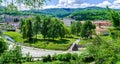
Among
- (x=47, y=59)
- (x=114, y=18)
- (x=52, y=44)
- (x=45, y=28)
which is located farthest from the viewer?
(x=45, y=28)

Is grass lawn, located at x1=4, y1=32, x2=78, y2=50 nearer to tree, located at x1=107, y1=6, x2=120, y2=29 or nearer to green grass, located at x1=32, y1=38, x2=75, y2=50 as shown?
green grass, located at x1=32, y1=38, x2=75, y2=50

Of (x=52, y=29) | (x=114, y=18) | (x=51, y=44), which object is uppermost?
(x=114, y=18)

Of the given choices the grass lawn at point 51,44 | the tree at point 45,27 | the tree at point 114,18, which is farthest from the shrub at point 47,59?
the tree at point 45,27

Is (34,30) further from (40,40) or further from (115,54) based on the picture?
(115,54)

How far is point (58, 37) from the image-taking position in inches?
2589

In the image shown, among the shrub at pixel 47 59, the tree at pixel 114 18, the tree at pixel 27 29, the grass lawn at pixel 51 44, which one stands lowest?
the grass lawn at pixel 51 44

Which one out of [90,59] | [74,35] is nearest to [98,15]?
[74,35]

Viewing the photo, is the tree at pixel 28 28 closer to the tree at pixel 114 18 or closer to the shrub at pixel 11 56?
the shrub at pixel 11 56

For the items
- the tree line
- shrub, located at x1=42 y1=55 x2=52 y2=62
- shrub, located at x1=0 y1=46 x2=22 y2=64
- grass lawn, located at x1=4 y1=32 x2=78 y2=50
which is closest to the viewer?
shrub, located at x1=0 y1=46 x2=22 y2=64

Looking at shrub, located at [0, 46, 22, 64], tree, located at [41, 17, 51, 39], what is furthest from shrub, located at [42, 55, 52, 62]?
tree, located at [41, 17, 51, 39]

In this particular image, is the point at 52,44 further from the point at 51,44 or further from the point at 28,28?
the point at 28,28

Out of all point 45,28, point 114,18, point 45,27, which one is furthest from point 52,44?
point 114,18

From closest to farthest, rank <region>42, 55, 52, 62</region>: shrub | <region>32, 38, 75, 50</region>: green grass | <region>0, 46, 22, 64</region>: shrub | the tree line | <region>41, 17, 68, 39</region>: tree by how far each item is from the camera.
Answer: <region>0, 46, 22, 64</region>: shrub, <region>42, 55, 52, 62</region>: shrub, <region>32, 38, 75, 50</region>: green grass, <region>41, 17, 68, 39</region>: tree, the tree line

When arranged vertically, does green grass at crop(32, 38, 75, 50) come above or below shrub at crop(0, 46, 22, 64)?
below
